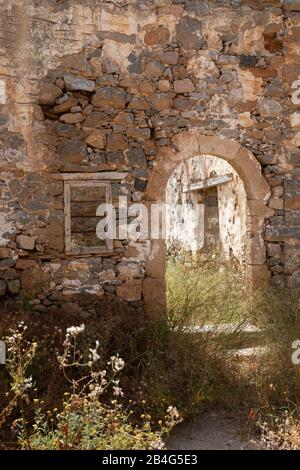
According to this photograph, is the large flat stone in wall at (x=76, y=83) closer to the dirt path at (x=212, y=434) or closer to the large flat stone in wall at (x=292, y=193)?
the large flat stone in wall at (x=292, y=193)

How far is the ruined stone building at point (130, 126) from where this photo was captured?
5.61m

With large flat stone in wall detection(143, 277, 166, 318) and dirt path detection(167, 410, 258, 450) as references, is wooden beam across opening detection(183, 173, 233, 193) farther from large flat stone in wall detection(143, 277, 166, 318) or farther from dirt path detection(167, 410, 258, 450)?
dirt path detection(167, 410, 258, 450)

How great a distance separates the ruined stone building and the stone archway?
13mm

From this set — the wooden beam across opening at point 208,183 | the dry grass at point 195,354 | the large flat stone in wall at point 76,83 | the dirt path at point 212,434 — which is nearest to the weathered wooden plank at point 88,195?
the large flat stone in wall at point 76,83

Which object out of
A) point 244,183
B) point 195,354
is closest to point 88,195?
point 244,183

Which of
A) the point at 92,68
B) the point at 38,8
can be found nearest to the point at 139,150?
the point at 92,68

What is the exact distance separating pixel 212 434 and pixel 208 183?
6.44 metres

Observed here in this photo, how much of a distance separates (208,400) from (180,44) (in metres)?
4.08

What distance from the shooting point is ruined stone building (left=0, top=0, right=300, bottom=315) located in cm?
561

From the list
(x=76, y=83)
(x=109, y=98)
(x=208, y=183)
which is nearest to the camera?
(x=76, y=83)

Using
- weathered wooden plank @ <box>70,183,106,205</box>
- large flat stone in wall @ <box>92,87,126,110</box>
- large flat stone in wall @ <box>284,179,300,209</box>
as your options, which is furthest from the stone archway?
large flat stone in wall @ <box>92,87,126,110</box>

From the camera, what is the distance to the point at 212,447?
377 centimetres

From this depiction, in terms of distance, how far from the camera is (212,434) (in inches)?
156

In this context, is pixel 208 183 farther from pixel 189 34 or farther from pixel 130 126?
pixel 130 126
